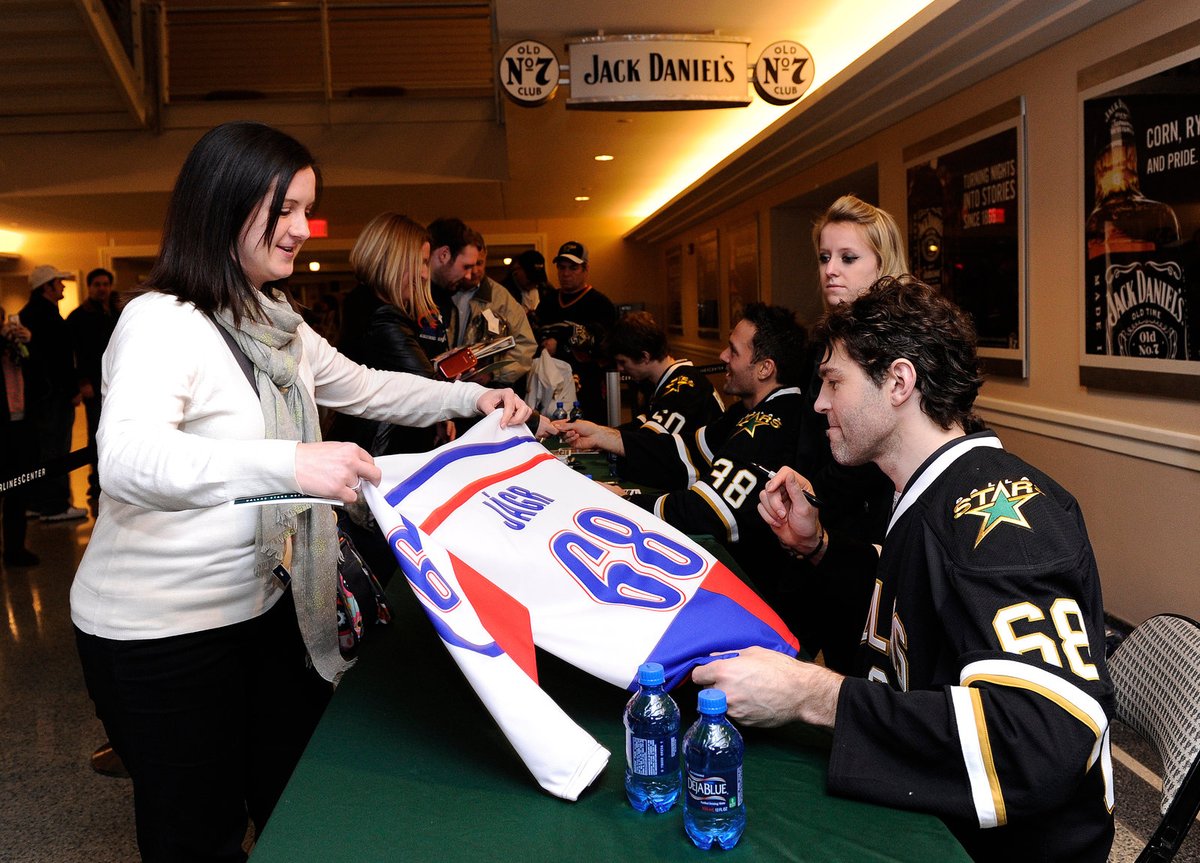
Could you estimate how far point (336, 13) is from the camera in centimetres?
866

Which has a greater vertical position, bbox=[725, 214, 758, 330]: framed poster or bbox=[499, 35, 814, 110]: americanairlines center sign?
bbox=[499, 35, 814, 110]: americanairlines center sign

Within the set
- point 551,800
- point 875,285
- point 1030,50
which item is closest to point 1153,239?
point 1030,50

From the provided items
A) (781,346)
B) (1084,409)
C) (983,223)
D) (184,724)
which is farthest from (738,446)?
(983,223)

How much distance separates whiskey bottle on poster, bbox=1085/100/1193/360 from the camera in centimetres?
333

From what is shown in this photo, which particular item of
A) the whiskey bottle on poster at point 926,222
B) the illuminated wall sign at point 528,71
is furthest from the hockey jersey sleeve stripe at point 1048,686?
the illuminated wall sign at point 528,71

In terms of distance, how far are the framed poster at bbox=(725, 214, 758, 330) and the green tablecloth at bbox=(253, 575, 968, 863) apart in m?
7.76

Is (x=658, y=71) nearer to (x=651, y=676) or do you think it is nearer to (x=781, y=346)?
(x=781, y=346)

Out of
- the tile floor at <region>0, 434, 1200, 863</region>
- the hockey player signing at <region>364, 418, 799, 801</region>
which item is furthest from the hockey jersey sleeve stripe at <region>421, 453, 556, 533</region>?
the tile floor at <region>0, 434, 1200, 863</region>

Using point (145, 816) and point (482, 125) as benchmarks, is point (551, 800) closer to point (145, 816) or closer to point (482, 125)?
point (145, 816)

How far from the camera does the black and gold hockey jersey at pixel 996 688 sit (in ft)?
3.46

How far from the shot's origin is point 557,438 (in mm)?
4254

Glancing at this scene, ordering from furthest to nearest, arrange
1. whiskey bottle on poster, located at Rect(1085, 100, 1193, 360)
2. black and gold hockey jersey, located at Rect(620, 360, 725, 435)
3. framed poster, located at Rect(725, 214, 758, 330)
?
framed poster, located at Rect(725, 214, 758, 330)
black and gold hockey jersey, located at Rect(620, 360, 725, 435)
whiskey bottle on poster, located at Rect(1085, 100, 1193, 360)

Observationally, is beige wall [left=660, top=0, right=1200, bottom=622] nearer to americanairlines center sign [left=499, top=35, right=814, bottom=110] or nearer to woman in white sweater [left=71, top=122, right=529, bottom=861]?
americanairlines center sign [left=499, top=35, right=814, bottom=110]

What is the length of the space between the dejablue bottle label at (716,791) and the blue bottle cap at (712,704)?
7cm
